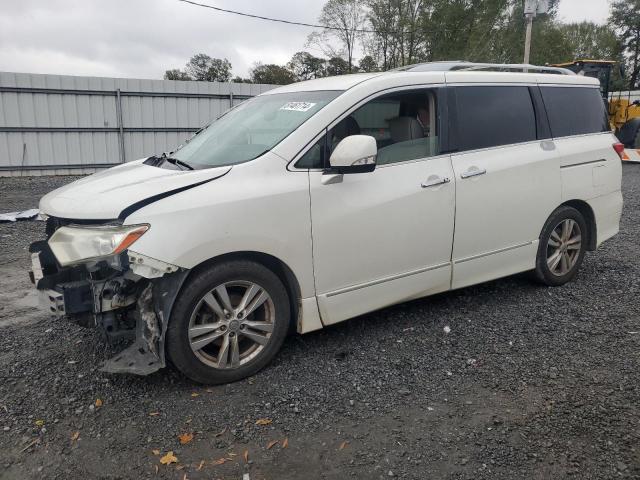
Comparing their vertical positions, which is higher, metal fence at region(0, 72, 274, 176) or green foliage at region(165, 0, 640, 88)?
green foliage at region(165, 0, 640, 88)

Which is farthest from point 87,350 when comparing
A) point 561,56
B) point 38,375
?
point 561,56

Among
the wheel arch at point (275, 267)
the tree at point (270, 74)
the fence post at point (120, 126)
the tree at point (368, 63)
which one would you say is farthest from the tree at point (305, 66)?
the wheel arch at point (275, 267)

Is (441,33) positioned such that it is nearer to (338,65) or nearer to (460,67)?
(338,65)

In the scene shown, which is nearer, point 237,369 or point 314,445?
point 314,445

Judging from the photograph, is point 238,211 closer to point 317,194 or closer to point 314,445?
point 317,194

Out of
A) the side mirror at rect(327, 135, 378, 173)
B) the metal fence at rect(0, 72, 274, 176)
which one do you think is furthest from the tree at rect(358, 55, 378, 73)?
the side mirror at rect(327, 135, 378, 173)

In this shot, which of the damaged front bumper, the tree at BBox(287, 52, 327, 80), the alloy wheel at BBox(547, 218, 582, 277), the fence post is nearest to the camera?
the damaged front bumper

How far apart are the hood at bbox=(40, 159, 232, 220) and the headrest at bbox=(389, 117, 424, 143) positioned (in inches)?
50.9

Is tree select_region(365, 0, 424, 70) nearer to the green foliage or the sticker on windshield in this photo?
the green foliage

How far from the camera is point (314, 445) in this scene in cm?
272

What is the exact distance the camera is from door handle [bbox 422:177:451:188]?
383cm

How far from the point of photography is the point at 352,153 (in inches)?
130

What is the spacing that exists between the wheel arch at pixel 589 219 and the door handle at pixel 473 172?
1.36 m

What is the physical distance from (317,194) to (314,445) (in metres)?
1.52
